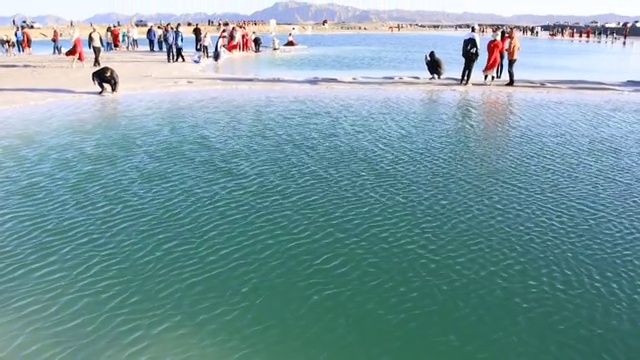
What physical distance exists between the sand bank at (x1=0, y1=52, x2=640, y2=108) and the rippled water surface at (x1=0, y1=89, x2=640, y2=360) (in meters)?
6.33

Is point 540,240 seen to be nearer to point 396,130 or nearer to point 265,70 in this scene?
point 396,130

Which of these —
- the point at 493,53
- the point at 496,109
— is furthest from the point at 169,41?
the point at 496,109

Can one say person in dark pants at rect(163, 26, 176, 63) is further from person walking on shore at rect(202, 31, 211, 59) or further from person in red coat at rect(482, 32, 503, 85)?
person in red coat at rect(482, 32, 503, 85)

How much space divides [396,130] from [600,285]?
11.0 meters

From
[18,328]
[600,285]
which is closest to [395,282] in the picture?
[600,285]

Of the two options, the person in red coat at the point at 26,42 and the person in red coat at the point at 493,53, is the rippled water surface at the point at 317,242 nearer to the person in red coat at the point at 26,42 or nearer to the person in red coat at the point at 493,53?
the person in red coat at the point at 493,53

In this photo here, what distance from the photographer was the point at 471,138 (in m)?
18.0

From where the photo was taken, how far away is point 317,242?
34.2 feet

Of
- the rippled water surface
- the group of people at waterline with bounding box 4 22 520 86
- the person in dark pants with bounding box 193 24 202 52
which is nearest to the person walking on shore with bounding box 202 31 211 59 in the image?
the group of people at waterline with bounding box 4 22 520 86

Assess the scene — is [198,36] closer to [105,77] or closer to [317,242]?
[105,77]

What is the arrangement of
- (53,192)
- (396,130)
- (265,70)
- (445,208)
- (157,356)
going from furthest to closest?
(265,70) < (396,130) < (53,192) < (445,208) < (157,356)

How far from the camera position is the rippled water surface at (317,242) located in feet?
24.9

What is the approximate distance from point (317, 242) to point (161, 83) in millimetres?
21216

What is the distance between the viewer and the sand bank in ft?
83.7
